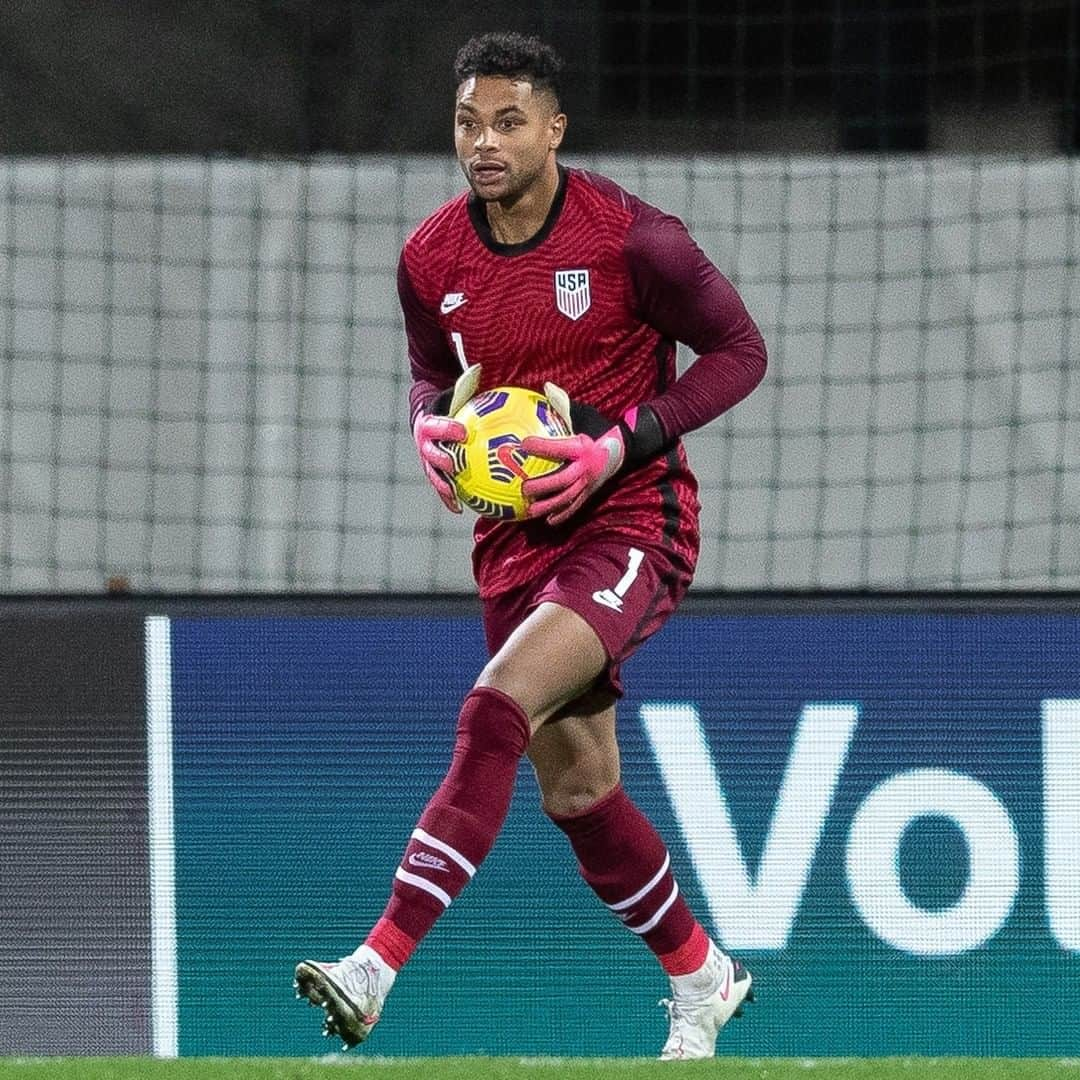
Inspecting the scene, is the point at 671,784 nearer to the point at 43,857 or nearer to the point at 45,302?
the point at 43,857

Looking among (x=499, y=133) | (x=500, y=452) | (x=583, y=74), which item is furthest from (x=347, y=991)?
(x=583, y=74)

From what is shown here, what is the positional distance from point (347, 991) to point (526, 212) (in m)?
1.58

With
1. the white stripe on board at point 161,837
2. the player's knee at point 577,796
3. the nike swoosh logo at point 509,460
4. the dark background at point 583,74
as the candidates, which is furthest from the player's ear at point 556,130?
the dark background at point 583,74

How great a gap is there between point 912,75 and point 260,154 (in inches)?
80.7

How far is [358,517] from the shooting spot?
6574 millimetres

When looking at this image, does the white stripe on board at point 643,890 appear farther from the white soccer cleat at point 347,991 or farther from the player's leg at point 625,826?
the white soccer cleat at point 347,991

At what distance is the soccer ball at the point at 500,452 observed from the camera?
13.5ft

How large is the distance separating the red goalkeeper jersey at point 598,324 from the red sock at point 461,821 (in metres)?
0.51

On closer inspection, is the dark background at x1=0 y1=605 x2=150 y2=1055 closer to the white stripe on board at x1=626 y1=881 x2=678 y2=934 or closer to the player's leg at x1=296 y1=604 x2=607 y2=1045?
the white stripe on board at x1=626 y1=881 x2=678 y2=934

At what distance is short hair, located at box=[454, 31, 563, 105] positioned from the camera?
4.21 meters

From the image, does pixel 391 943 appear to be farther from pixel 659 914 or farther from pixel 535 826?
pixel 535 826

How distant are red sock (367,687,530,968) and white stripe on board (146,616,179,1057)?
1592 mm

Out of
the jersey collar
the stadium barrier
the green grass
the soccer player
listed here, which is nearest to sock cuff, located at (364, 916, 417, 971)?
the soccer player

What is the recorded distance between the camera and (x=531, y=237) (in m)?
4.34
